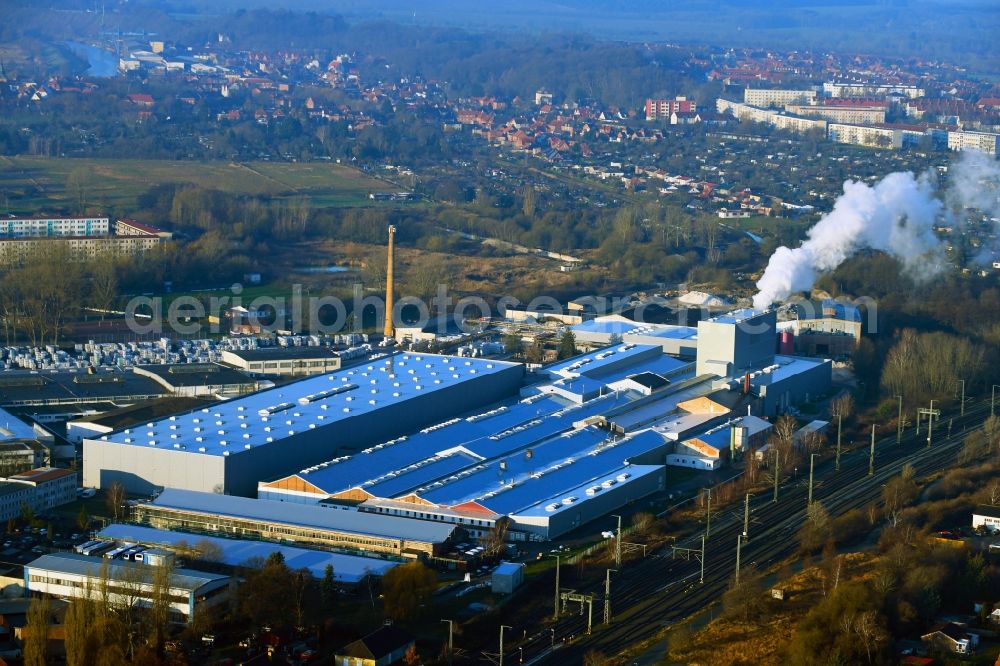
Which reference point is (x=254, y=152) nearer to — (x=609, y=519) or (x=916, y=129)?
(x=916, y=129)

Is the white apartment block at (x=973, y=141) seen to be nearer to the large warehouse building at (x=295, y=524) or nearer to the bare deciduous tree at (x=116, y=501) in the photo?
the large warehouse building at (x=295, y=524)

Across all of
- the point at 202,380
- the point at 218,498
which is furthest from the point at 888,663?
the point at 202,380

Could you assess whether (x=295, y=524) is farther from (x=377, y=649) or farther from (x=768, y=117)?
(x=768, y=117)

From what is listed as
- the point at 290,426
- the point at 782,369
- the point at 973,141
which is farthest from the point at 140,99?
the point at 290,426

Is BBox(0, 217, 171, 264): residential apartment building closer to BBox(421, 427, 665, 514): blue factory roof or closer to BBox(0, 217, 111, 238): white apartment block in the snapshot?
BBox(0, 217, 111, 238): white apartment block

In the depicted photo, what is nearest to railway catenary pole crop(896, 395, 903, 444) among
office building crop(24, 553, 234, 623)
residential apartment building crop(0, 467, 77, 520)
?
residential apartment building crop(0, 467, 77, 520)

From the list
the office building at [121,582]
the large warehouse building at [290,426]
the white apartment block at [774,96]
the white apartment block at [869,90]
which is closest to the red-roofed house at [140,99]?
the white apartment block at [774,96]
